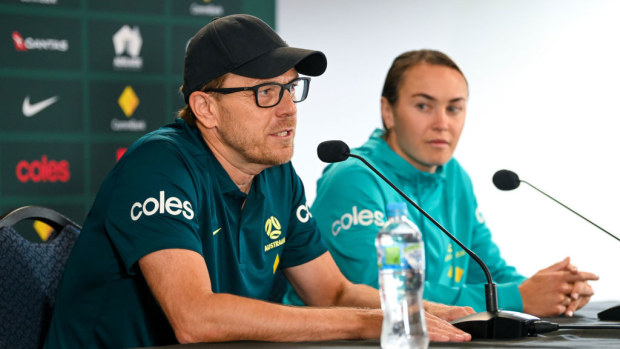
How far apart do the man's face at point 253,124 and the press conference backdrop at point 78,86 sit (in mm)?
1275

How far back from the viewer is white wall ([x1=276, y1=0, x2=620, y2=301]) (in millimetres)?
3682

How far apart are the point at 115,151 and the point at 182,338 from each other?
1.66 m

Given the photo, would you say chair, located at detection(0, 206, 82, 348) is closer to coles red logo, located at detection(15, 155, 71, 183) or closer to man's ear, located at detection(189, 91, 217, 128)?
man's ear, located at detection(189, 91, 217, 128)

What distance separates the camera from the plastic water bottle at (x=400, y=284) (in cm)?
110

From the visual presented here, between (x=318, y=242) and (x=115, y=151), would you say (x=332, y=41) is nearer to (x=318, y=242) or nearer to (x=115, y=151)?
(x=115, y=151)

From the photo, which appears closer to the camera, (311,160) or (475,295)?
(475,295)

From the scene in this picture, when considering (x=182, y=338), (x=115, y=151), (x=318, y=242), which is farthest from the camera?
(x=115, y=151)

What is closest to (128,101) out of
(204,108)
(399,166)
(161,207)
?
(399,166)

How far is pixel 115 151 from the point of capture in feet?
9.27

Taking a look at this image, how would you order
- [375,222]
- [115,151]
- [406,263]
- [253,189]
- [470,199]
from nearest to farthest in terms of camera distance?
[406,263], [253,189], [375,222], [470,199], [115,151]

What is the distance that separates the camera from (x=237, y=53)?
1.61 meters

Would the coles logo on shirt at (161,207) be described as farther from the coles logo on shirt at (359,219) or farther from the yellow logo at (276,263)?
the coles logo on shirt at (359,219)

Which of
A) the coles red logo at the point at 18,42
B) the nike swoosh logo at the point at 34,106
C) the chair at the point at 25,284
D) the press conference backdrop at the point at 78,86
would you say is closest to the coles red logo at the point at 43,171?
the press conference backdrop at the point at 78,86

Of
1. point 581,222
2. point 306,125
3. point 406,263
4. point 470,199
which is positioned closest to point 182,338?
point 406,263
